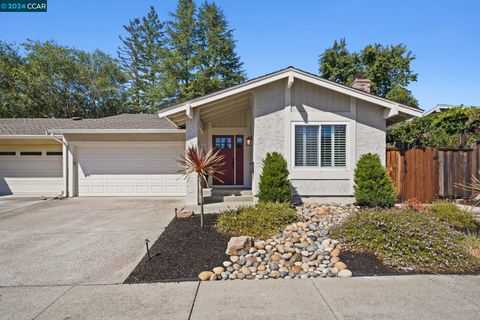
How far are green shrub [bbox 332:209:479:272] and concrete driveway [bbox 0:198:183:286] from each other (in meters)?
3.95

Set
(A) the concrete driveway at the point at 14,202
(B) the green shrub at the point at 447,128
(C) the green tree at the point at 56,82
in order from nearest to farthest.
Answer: (A) the concrete driveway at the point at 14,202 < (B) the green shrub at the point at 447,128 < (C) the green tree at the point at 56,82

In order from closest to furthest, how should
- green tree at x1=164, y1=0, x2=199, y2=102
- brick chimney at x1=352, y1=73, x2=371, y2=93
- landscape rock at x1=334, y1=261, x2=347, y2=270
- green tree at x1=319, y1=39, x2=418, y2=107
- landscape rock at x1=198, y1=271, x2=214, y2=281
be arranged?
landscape rock at x1=198, y1=271, x2=214, y2=281
landscape rock at x1=334, y1=261, x2=347, y2=270
brick chimney at x1=352, y1=73, x2=371, y2=93
green tree at x1=164, y1=0, x2=199, y2=102
green tree at x1=319, y1=39, x2=418, y2=107

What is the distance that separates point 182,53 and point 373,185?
21.3m

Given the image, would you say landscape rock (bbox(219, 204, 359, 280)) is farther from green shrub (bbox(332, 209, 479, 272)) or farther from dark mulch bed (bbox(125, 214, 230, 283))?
green shrub (bbox(332, 209, 479, 272))

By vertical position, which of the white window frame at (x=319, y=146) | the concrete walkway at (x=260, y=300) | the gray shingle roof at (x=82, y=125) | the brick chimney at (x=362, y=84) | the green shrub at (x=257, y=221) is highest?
the brick chimney at (x=362, y=84)

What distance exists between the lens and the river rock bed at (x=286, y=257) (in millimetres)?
3814

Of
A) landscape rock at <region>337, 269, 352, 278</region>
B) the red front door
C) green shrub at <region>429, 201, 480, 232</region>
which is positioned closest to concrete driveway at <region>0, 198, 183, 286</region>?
the red front door

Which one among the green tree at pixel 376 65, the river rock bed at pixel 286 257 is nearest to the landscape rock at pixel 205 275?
the river rock bed at pixel 286 257

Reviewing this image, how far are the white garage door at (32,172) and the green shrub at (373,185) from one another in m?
12.3

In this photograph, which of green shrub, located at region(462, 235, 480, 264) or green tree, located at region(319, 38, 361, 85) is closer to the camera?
green shrub, located at region(462, 235, 480, 264)

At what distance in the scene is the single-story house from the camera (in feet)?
26.2

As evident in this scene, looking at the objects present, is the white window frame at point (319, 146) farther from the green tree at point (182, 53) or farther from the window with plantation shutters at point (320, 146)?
the green tree at point (182, 53)

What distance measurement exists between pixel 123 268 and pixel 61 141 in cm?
906

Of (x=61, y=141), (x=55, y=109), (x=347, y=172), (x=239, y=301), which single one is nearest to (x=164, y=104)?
(x=55, y=109)
